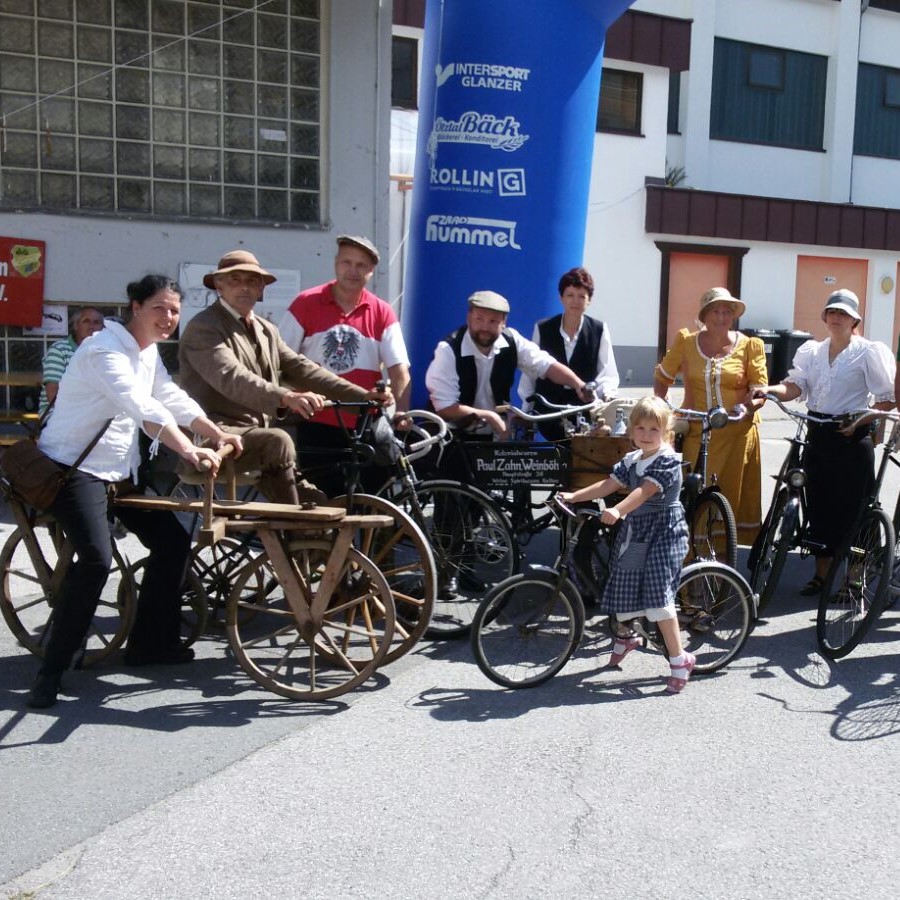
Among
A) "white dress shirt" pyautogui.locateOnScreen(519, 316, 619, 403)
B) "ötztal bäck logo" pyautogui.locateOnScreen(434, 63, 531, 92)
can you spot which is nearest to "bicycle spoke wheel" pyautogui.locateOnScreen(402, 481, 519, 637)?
"white dress shirt" pyautogui.locateOnScreen(519, 316, 619, 403)

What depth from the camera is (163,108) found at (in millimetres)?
10492

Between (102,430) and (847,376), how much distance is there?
13.8 feet

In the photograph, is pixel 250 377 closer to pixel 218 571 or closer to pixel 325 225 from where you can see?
pixel 218 571

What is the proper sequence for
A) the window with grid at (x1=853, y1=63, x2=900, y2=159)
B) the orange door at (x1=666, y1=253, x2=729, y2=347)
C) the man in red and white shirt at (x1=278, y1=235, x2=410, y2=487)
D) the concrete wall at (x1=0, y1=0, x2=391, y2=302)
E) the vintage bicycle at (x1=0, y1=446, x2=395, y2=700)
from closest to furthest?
1. the vintage bicycle at (x1=0, y1=446, x2=395, y2=700)
2. the man in red and white shirt at (x1=278, y1=235, x2=410, y2=487)
3. the concrete wall at (x1=0, y1=0, x2=391, y2=302)
4. the orange door at (x1=666, y1=253, x2=729, y2=347)
5. the window with grid at (x1=853, y1=63, x2=900, y2=159)

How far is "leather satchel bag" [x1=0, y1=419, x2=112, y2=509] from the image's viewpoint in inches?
191

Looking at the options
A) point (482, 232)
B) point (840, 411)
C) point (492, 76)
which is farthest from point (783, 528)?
point (492, 76)

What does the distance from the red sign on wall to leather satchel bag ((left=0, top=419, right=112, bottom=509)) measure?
5.61m

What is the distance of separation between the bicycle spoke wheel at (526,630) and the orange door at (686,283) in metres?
17.7

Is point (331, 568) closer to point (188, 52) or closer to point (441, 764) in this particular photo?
point (441, 764)

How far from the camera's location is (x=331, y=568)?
5.01 m

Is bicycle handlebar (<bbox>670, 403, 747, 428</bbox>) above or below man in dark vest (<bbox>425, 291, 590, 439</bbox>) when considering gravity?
below

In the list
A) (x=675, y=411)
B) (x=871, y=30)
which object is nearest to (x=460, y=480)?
(x=675, y=411)

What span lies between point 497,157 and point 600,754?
519 centimetres

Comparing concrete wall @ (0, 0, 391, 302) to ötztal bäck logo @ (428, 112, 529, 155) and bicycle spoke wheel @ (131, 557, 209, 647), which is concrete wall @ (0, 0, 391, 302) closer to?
ötztal bäck logo @ (428, 112, 529, 155)
